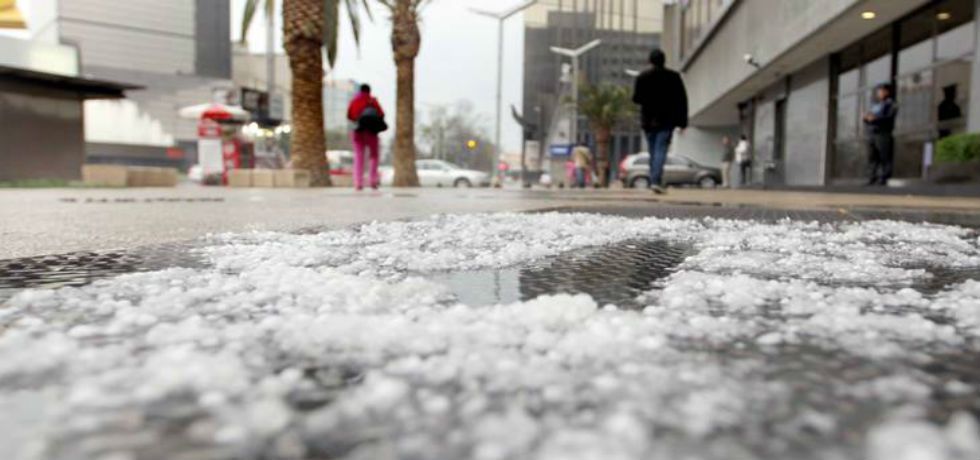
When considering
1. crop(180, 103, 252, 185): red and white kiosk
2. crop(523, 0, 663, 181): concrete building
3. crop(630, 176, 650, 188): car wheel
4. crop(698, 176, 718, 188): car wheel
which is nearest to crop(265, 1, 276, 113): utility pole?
crop(180, 103, 252, 185): red and white kiosk

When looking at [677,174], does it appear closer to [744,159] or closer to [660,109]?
[744,159]

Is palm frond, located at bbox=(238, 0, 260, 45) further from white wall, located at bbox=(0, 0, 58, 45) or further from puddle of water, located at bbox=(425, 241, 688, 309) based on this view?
white wall, located at bbox=(0, 0, 58, 45)

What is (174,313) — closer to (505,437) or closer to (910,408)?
(505,437)

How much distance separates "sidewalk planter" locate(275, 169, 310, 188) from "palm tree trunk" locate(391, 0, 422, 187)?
416 cm

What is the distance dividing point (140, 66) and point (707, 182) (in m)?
45.8

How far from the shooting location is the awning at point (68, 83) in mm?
13961

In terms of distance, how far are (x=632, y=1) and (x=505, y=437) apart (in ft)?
195

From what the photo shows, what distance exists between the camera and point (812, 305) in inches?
42.7

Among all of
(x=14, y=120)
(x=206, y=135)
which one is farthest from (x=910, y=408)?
(x=206, y=135)

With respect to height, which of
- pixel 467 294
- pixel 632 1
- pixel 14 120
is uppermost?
pixel 632 1

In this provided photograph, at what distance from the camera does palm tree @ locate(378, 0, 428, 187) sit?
16.4 m

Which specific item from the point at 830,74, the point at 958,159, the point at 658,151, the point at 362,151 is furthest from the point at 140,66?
the point at 958,159

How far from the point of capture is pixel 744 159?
22.7 meters

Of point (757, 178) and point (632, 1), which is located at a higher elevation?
point (632, 1)
